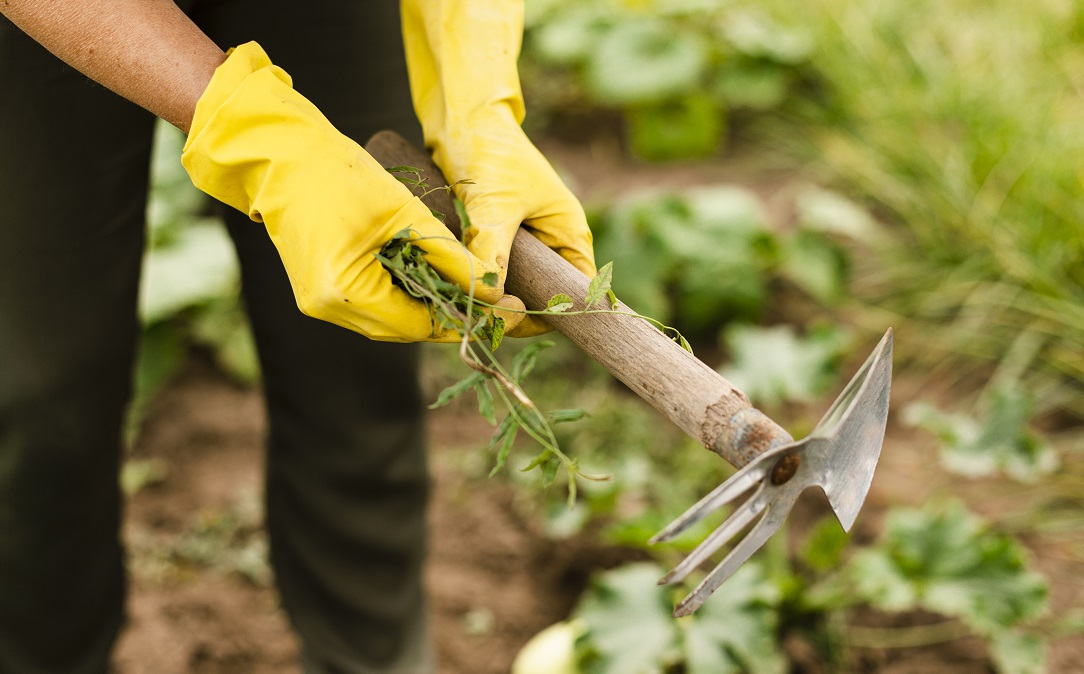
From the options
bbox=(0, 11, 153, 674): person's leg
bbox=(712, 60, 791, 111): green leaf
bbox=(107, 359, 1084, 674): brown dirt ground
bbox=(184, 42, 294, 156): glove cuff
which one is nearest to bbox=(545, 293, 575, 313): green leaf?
bbox=(184, 42, 294, 156): glove cuff

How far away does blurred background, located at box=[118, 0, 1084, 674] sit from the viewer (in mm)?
1900

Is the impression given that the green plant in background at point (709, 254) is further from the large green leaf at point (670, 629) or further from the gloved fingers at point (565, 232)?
the gloved fingers at point (565, 232)

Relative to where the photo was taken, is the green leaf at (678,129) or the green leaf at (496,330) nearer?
the green leaf at (496,330)

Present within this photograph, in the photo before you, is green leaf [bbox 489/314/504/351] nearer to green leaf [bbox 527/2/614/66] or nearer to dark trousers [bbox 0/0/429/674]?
dark trousers [bbox 0/0/429/674]

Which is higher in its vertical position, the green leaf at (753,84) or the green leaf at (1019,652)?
the green leaf at (753,84)

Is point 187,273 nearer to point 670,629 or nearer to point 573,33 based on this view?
point 670,629

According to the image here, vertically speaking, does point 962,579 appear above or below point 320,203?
below

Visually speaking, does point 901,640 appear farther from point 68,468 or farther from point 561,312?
point 68,468

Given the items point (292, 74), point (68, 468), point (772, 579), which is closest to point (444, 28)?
point (292, 74)

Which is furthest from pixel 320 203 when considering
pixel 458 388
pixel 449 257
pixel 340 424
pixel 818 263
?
pixel 818 263

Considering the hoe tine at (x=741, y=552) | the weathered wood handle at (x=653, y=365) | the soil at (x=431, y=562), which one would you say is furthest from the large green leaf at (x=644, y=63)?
the hoe tine at (x=741, y=552)

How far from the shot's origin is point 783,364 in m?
2.20

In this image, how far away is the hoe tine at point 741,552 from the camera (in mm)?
948

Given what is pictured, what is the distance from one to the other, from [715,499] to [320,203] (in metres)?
0.57
